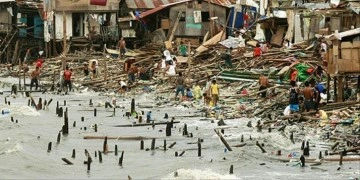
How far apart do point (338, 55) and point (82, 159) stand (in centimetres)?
899

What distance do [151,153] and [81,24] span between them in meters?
32.0

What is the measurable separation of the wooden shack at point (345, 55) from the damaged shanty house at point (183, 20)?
2076 centimetres

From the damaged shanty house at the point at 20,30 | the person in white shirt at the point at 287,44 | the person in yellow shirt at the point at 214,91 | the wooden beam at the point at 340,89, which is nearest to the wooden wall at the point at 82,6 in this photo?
the damaged shanty house at the point at 20,30

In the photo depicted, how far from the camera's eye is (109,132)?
25.5 m

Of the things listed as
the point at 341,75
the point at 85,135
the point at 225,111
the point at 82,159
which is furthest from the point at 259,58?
the point at 82,159

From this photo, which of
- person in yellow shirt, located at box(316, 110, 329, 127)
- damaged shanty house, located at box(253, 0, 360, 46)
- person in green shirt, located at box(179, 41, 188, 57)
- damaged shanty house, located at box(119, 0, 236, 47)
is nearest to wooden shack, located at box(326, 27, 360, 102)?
person in yellow shirt, located at box(316, 110, 329, 127)

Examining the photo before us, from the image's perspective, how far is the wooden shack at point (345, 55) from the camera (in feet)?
82.5

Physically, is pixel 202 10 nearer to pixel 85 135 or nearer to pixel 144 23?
pixel 144 23

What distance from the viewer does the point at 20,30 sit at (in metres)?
54.3

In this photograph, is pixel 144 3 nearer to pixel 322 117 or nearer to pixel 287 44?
pixel 287 44

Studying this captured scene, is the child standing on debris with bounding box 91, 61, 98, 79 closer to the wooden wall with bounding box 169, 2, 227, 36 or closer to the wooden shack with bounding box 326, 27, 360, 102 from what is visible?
the wooden wall with bounding box 169, 2, 227, 36

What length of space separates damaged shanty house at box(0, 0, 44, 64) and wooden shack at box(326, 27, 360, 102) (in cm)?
3087

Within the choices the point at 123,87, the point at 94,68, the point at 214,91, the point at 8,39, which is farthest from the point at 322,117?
the point at 8,39

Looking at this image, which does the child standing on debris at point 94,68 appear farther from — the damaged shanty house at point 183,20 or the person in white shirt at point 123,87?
the damaged shanty house at point 183,20
